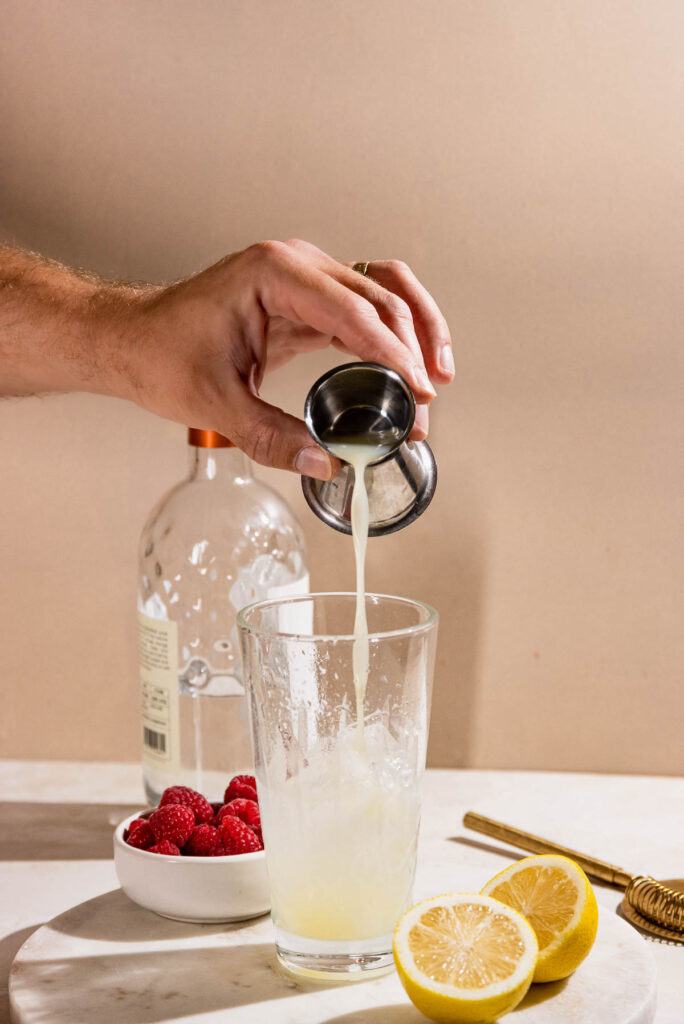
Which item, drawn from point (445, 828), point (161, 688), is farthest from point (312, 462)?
point (445, 828)

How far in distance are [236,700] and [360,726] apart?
435 mm

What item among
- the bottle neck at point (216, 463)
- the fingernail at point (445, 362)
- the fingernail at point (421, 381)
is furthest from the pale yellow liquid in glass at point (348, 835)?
the bottle neck at point (216, 463)

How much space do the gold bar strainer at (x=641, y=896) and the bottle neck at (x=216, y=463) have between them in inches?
19.6

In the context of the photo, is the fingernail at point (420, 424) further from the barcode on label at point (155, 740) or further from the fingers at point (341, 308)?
the barcode on label at point (155, 740)

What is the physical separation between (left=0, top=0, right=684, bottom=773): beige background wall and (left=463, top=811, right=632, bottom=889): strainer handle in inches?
10.4

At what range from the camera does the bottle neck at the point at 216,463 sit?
3.90 feet

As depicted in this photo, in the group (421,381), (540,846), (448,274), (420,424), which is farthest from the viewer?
(448,274)

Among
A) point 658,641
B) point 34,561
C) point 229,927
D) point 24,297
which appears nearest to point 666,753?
point 658,641

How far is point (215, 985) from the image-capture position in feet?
2.53

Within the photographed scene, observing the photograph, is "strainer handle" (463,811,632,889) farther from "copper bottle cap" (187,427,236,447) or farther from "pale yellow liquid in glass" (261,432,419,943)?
"copper bottle cap" (187,427,236,447)

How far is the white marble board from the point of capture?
0.73 meters

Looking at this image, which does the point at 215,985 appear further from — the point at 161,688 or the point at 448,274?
the point at 448,274

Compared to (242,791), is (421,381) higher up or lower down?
higher up

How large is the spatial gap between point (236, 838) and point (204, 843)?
0.03m
